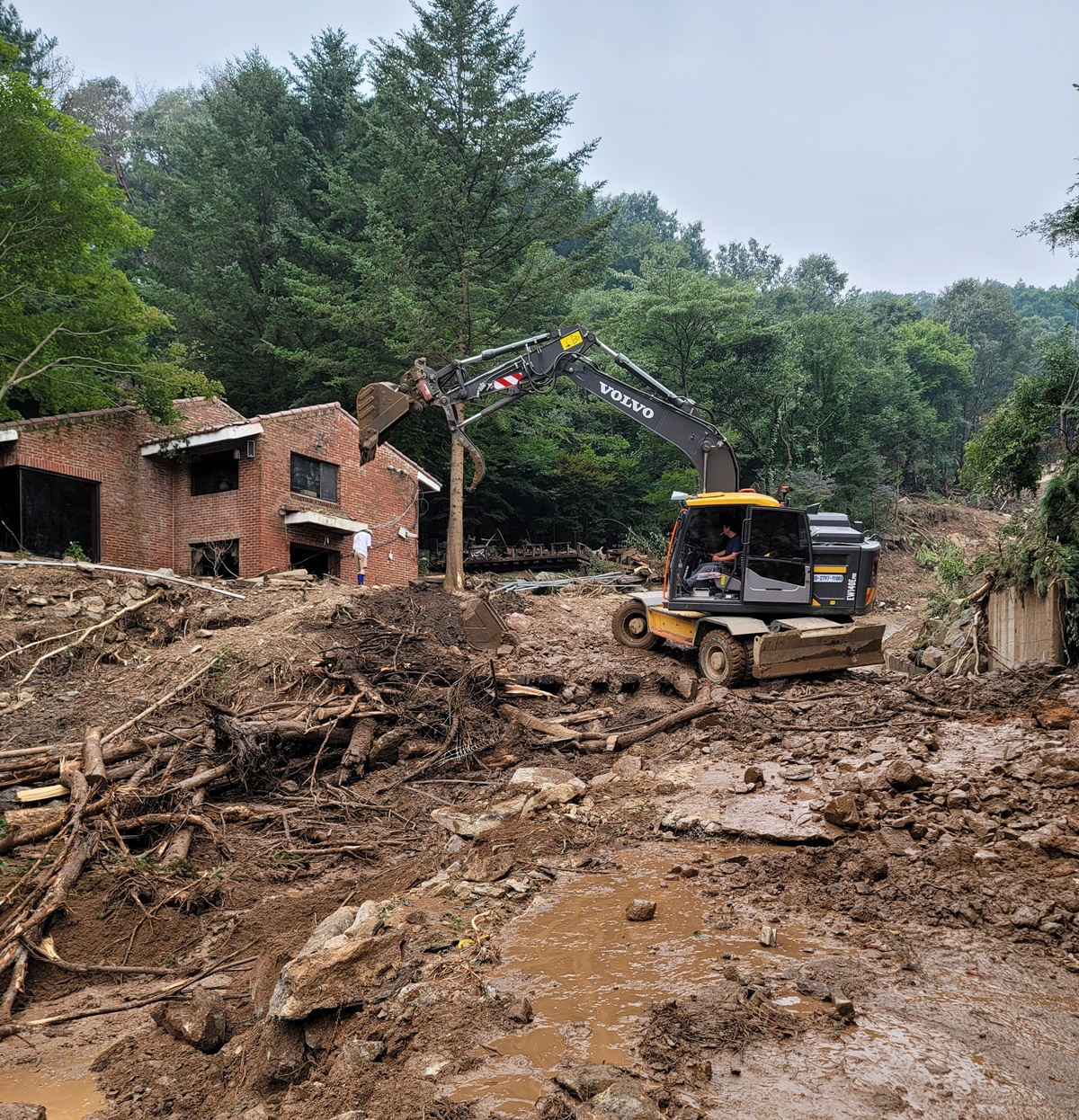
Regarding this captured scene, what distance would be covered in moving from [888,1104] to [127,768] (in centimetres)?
A: 756

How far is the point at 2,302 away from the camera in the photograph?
630 inches

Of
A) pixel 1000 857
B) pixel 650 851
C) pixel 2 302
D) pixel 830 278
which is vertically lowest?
pixel 650 851

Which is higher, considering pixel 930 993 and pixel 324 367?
pixel 324 367

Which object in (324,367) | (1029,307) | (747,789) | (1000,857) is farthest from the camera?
(1029,307)

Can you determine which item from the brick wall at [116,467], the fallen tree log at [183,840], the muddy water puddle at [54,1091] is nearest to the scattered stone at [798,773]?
the fallen tree log at [183,840]

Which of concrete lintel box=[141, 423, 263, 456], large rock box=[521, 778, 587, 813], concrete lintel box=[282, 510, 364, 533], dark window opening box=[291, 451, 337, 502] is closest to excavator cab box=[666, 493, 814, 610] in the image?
large rock box=[521, 778, 587, 813]

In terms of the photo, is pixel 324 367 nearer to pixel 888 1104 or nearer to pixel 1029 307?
pixel 888 1104

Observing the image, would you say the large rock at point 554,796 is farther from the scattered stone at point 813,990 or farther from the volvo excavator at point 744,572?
the volvo excavator at point 744,572

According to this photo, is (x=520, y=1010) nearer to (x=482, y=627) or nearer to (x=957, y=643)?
(x=482, y=627)

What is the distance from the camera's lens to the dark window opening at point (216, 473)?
2138 cm

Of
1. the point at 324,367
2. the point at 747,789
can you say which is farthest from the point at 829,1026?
the point at 324,367

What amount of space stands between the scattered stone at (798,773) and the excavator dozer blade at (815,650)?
329 centimetres

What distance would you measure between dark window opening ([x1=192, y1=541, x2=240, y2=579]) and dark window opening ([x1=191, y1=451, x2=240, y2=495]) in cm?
143

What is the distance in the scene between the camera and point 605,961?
4426mm
